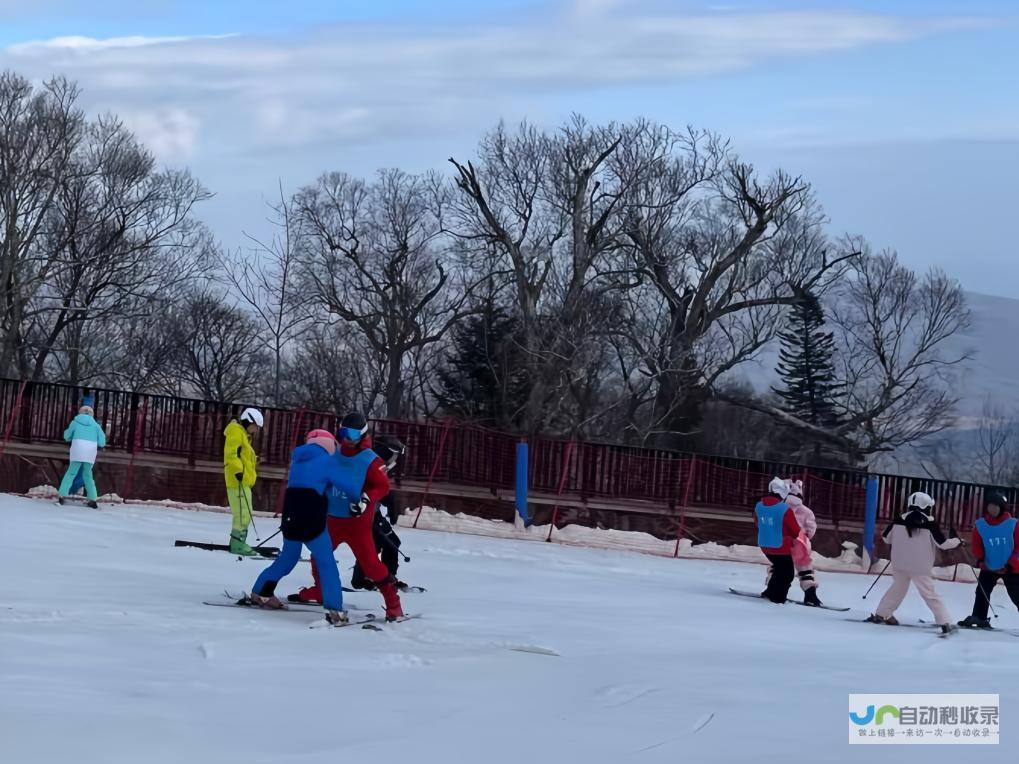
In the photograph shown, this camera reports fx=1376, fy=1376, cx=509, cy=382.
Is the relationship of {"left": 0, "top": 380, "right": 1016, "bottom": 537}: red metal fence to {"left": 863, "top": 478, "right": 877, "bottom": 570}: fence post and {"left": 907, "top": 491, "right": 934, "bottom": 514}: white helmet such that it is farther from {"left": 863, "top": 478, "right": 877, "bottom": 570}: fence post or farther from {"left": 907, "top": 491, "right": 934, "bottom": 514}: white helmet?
{"left": 907, "top": 491, "right": 934, "bottom": 514}: white helmet

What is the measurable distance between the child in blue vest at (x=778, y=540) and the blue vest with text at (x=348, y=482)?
6883mm

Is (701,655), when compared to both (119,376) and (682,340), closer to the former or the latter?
(682,340)

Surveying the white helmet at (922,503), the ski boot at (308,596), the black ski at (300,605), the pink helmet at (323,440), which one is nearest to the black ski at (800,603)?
the white helmet at (922,503)

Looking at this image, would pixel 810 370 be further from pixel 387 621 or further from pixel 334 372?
pixel 387 621

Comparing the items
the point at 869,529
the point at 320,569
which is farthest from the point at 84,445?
the point at 869,529

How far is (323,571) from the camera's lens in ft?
34.4

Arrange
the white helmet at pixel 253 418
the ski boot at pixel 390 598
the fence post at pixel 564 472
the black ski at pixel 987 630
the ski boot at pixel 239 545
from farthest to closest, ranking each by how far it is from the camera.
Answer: the fence post at pixel 564 472, the ski boot at pixel 239 545, the white helmet at pixel 253 418, the black ski at pixel 987 630, the ski boot at pixel 390 598

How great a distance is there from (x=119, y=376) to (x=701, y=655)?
42.9 metres

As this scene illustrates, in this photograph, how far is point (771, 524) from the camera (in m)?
16.4

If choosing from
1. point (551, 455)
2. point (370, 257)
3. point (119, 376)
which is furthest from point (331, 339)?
point (551, 455)

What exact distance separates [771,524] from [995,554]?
100 inches

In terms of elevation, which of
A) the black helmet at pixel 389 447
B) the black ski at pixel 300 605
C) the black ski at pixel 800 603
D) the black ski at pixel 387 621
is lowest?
the black ski at pixel 800 603

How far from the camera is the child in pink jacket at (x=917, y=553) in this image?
14180mm

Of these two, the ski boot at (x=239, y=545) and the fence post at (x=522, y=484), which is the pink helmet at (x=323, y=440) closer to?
the ski boot at (x=239, y=545)
